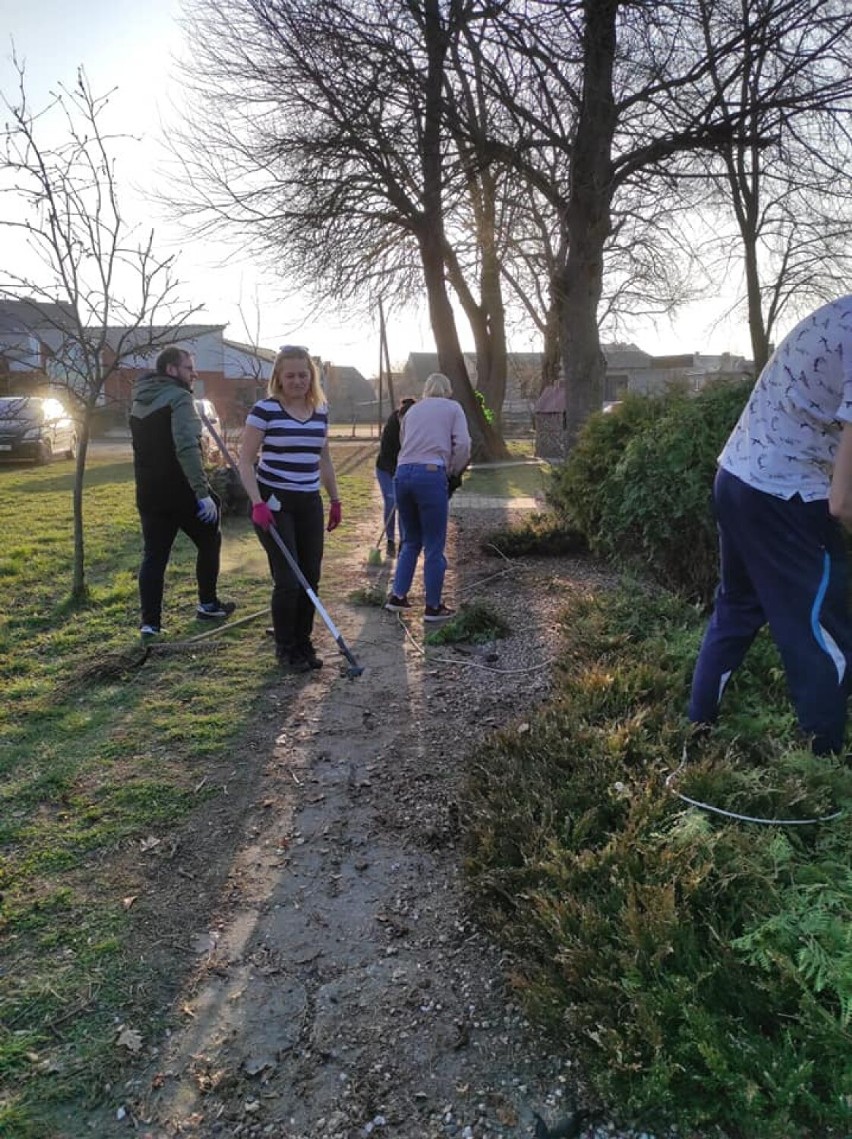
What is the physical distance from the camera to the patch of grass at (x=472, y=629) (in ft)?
16.4

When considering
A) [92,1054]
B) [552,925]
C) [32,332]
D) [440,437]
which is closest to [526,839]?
[552,925]

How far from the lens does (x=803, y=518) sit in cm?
250

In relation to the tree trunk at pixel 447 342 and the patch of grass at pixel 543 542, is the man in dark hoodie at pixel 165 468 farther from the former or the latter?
the tree trunk at pixel 447 342

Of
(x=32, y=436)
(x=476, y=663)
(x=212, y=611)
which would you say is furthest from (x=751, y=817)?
(x=32, y=436)

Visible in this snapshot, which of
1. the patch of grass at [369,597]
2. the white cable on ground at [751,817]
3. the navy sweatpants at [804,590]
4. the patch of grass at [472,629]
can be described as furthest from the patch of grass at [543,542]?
Result: the white cable on ground at [751,817]

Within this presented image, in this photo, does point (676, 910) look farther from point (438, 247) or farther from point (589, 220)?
point (438, 247)

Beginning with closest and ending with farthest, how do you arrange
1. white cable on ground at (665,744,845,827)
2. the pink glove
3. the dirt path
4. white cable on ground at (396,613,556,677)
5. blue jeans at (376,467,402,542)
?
the dirt path < white cable on ground at (665,744,845,827) < the pink glove < white cable on ground at (396,613,556,677) < blue jeans at (376,467,402,542)

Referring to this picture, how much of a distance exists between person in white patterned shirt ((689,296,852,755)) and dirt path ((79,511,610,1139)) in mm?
1273

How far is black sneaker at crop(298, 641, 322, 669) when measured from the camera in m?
→ 4.64

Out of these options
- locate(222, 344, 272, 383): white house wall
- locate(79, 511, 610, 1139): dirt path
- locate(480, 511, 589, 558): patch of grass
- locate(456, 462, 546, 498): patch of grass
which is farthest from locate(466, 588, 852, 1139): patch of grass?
locate(456, 462, 546, 498): patch of grass

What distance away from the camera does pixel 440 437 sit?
5344 millimetres

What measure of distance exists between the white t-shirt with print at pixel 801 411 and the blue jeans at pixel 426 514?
114 inches

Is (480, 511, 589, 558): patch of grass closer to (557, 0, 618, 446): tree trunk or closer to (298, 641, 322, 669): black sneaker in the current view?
(557, 0, 618, 446): tree trunk

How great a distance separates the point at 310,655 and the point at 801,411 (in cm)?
308
